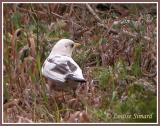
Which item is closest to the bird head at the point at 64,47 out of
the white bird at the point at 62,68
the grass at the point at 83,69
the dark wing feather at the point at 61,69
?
the white bird at the point at 62,68

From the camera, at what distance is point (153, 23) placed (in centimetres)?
761

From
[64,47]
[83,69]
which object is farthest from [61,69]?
[83,69]

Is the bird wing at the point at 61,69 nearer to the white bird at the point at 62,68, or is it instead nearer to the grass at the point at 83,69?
the white bird at the point at 62,68

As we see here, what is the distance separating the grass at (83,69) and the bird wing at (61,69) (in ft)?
0.46

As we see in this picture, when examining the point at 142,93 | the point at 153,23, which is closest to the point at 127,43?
the point at 153,23

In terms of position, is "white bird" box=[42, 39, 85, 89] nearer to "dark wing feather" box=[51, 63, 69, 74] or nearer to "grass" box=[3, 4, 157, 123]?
"dark wing feather" box=[51, 63, 69, 74]

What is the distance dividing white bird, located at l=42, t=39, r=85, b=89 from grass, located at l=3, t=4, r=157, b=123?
0.13m

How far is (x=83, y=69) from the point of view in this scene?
7.37 m

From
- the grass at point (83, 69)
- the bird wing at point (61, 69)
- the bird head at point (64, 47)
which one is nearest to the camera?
the bird wing at point (61, 69)

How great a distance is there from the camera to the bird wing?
655 centimetres

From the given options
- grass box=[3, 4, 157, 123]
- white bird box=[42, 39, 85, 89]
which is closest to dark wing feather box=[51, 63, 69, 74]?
white bird box=[42, 39, 85, 89]

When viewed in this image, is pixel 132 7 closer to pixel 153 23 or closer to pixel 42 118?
pixel 153 23

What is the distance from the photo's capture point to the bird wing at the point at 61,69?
6547 mm

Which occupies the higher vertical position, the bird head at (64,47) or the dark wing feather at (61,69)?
the bird head at (64,47)
